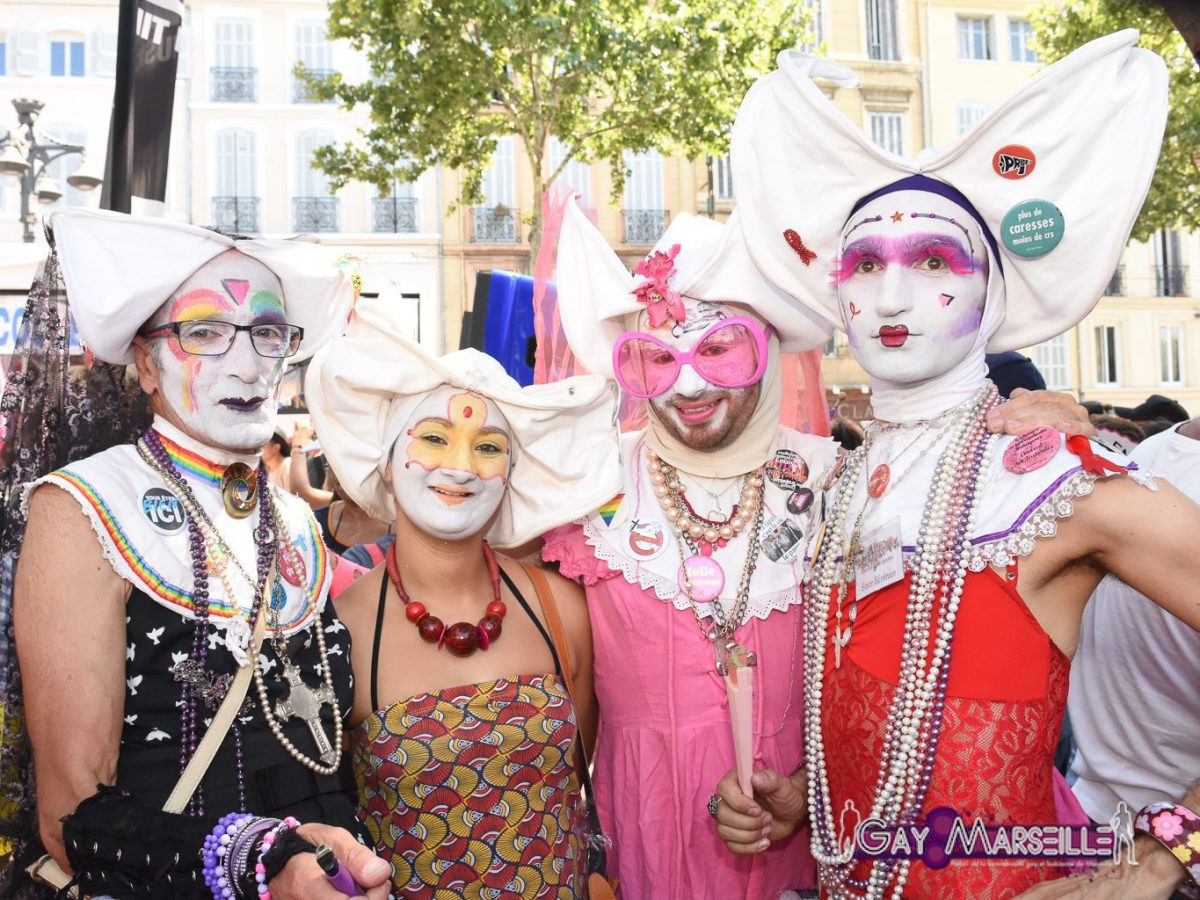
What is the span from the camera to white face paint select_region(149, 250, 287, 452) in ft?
8.07

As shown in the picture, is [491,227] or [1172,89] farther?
[491,227]

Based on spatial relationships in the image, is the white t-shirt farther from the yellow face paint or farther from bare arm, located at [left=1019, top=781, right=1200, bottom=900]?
the yellow face paint

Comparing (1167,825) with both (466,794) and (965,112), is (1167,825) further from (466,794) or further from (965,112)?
(965,112)

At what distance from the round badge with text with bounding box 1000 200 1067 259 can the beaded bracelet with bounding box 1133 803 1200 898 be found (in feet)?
3.95

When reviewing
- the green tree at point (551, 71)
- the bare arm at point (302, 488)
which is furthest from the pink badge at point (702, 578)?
the green tree at point (551, 71)

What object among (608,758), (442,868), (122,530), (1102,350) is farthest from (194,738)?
(1102,350)

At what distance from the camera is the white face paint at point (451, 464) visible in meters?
2.77

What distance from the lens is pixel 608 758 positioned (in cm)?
306

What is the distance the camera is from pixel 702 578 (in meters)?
2.98

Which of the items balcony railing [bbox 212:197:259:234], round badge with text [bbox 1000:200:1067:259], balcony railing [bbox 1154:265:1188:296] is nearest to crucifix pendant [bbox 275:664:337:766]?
round badge with text [bbox 1000:200:1067:259]

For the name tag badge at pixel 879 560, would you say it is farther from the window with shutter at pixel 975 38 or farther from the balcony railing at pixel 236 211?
the window with shutter at pixel 975 38

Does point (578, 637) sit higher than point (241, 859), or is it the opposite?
point (578, 637)

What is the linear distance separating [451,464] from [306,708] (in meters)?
0.72

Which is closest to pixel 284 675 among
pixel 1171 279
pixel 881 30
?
pixel 881 30
